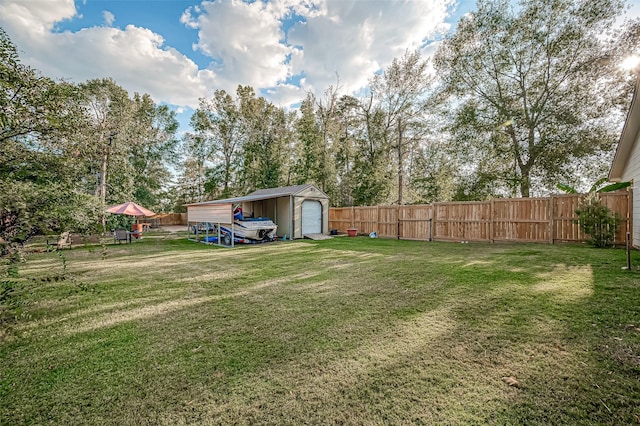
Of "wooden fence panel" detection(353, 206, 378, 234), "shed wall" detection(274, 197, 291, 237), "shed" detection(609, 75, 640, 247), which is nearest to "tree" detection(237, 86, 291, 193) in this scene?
"shed wall" detection(274, 197, 291, 237)

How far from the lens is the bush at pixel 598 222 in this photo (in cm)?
779

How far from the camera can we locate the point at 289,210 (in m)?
14.2

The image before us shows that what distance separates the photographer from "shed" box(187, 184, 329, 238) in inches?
533

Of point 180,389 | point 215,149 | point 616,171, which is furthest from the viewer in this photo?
point 215,149

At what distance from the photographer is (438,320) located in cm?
317

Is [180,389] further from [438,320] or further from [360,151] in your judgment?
[360,151]

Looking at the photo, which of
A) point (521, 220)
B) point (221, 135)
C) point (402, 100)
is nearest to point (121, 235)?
point (221, 135)

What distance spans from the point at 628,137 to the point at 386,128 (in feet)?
45.7

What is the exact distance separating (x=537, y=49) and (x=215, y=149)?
2595cm

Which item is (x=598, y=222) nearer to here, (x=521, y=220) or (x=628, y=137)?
(x=521, y=220)

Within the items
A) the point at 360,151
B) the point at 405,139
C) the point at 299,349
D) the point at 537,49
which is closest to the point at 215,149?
the point at 360,151

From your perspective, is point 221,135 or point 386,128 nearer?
point 386,128

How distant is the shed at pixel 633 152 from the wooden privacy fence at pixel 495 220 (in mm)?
521

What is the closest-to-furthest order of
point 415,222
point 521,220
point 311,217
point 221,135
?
point 521,220, point 415,222, point 311,217, point 221,135
